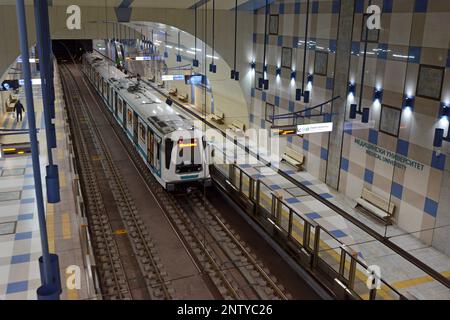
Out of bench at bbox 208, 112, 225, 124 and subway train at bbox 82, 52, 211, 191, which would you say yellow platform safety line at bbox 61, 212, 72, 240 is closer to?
subway train at bbox 82, 52, 211, 191

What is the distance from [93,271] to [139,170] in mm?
6670

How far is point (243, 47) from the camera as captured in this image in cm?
1756

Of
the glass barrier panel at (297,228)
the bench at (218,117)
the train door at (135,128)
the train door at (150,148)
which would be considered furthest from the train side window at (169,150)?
the bench at (218,117)

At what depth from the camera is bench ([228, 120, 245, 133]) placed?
18.7 m

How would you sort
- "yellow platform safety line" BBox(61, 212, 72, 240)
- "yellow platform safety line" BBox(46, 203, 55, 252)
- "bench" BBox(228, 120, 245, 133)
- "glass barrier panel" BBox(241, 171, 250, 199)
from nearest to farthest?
"yellow platform safety line" BBox(46, 203, 55, 252) → "yellow platform safety line" BBox(61, 212, 72, 240) → "glass barrier panel" BBox(241, 171, 250, 199) → "bench" BBox(228, 120, 245, 133)

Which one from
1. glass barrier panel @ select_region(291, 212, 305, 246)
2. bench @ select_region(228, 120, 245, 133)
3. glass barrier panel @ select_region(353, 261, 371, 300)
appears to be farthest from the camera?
bench @ select_region(228, 120, 245, 133)

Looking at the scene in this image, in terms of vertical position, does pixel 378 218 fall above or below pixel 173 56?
below

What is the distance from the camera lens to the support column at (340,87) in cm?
1211

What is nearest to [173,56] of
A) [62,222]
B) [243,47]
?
[243,47]

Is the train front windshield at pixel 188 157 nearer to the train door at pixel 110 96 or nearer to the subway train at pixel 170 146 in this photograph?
the subway train at pixel 170 146

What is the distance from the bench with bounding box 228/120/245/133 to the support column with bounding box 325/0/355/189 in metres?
5.97

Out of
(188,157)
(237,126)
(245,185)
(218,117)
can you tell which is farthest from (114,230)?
(218,117)

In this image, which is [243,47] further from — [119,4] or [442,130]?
[442,130]

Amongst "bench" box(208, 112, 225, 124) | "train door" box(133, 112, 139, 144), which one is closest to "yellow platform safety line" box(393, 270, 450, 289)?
"train door" box(133, 112, 139, 144)
